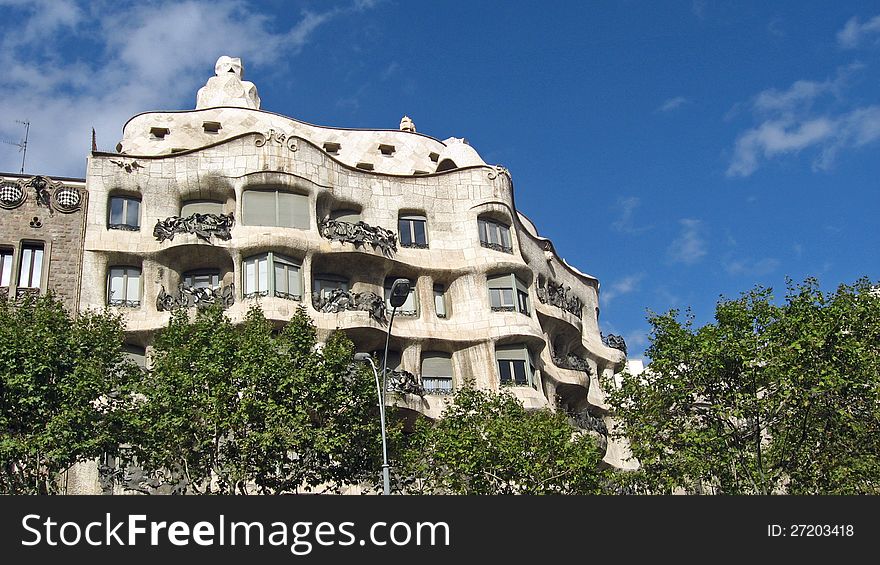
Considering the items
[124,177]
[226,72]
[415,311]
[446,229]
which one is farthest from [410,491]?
[226,72]

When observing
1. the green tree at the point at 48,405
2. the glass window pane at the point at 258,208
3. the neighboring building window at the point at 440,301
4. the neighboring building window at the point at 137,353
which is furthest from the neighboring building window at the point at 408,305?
the green tree at the point at 48,405

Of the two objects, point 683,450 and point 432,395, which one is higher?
point 432,395

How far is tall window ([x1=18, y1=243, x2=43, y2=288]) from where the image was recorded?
3834 centimetres

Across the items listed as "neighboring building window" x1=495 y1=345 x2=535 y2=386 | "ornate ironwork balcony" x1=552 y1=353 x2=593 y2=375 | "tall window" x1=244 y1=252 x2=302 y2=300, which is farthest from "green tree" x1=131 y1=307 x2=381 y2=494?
→ "ornate ironwork balcony" x1=552 y1=353 x2=593 y2=375

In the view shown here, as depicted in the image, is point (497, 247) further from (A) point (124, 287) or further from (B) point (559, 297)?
(A) point (124, 287)

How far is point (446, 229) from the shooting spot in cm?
4466

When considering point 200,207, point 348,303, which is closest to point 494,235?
point 348,303

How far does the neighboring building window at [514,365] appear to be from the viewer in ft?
137

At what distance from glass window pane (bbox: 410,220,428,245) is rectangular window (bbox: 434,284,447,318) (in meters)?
2.08

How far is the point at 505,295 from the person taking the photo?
1703 inches

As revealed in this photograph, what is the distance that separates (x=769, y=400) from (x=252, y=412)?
15.1 meters

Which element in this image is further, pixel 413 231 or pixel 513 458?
pixel 413 231
